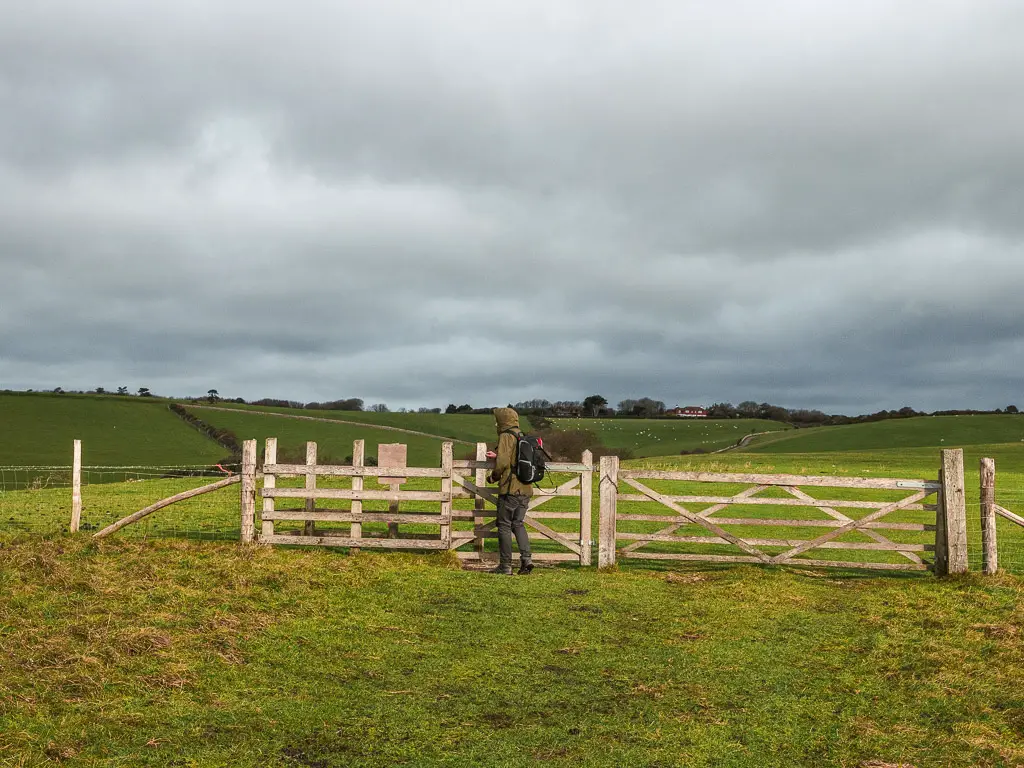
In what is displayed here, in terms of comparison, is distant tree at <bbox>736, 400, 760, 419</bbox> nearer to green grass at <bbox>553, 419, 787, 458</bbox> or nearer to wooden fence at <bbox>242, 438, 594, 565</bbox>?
green grass at <bbox>553, 419, 787, 458</bbox>

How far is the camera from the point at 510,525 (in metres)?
13.3

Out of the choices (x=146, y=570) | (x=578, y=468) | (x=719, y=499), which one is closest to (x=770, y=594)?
(x=719, y=499)

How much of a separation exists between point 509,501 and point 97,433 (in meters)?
75.4

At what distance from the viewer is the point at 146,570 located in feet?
37.7

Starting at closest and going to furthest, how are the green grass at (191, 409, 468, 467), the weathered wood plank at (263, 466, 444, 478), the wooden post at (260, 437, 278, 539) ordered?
the weathered wood plank at (263, 466, 444, 478) < the wooden post at (260, 437, 278, 539) < the green grass at (191, 409, 468, 467)

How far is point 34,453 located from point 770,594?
232 ft

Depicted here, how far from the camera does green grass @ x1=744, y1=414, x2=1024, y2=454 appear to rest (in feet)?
271

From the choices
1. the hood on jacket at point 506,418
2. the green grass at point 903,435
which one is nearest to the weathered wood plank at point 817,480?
the hood on jacket at point 506,418

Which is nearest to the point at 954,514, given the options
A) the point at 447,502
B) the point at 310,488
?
the point at 447,502

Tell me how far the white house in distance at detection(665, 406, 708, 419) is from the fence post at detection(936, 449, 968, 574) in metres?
113

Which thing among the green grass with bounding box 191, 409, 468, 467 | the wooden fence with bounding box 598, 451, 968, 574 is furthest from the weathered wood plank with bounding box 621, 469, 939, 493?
the green grass with bounding box 191, 409, 468, 467

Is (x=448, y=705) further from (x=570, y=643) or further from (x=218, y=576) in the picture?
(x=218, y=576)

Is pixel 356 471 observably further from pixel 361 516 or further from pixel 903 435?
pixel 903 435

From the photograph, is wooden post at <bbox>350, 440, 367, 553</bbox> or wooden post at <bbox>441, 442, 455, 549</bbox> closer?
wooden post at <bbox>441, 442, 455, 549</bbox>
